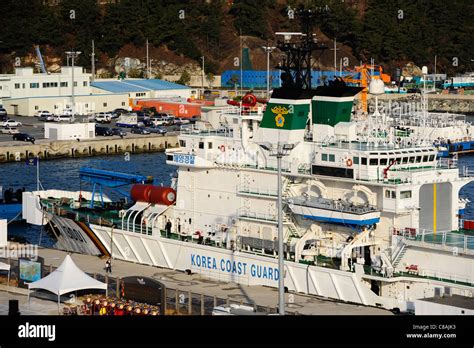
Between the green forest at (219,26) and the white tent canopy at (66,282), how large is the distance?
103409mm

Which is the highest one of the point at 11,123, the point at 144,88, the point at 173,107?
the point at 144,88

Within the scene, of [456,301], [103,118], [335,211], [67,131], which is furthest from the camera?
[103,118]

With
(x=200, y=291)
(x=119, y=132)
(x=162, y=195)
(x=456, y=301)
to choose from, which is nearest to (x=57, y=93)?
(x=119, y=132)

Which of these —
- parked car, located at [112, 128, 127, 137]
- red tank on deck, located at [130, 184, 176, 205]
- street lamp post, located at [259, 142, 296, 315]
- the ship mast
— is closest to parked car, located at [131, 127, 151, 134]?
parked car, located at [112, 128, 127, 137]

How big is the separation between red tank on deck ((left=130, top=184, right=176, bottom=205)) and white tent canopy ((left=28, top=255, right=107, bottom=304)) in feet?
31.9

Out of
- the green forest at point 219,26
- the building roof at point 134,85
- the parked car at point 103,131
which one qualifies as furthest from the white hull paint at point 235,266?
the green forest at point 219,26

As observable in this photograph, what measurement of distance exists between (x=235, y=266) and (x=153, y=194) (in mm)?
5878

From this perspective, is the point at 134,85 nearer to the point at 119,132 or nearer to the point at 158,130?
the point at 158,130

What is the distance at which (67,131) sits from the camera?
9088 centimetres

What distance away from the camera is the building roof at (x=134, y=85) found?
116m

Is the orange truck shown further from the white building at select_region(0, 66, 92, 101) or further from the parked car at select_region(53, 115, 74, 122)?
the parked car at select_region(53, 115, 74, 122)

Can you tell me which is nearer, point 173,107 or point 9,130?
point 9,130

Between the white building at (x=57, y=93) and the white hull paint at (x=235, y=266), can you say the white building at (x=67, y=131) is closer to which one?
the white building at (x=57, y=93)

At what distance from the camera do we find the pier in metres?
85.1
